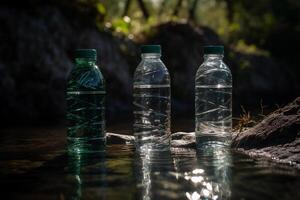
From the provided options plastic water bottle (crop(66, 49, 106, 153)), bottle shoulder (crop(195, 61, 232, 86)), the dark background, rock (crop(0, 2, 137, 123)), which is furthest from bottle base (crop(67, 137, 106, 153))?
rock (crop(0, 2, 137, 123))

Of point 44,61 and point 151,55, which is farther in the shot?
point 44,61

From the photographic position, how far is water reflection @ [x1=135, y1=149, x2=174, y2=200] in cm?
287

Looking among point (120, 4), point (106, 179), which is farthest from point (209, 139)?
point (120, 4)

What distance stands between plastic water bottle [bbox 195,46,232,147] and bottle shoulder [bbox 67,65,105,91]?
3.18 feet

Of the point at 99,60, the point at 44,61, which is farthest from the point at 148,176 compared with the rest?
the point at 99,60

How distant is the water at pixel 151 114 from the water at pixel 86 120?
1.28 ft

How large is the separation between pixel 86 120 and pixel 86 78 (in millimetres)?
391

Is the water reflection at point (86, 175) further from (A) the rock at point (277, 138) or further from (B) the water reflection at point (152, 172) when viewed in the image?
(A) the rock at point (277, 138)

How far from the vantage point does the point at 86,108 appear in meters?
4.84

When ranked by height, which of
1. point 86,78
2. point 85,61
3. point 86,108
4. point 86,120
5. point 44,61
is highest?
point 44,61

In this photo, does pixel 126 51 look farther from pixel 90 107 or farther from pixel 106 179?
pixel 106 179

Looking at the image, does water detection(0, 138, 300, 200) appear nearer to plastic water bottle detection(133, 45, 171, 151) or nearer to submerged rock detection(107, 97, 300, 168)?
submerged rock detection(107, 97, 300, 168)

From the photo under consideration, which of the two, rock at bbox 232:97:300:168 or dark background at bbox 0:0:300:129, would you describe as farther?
dark background at bbox 0:0:300:129

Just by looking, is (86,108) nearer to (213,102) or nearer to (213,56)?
(213,56)
